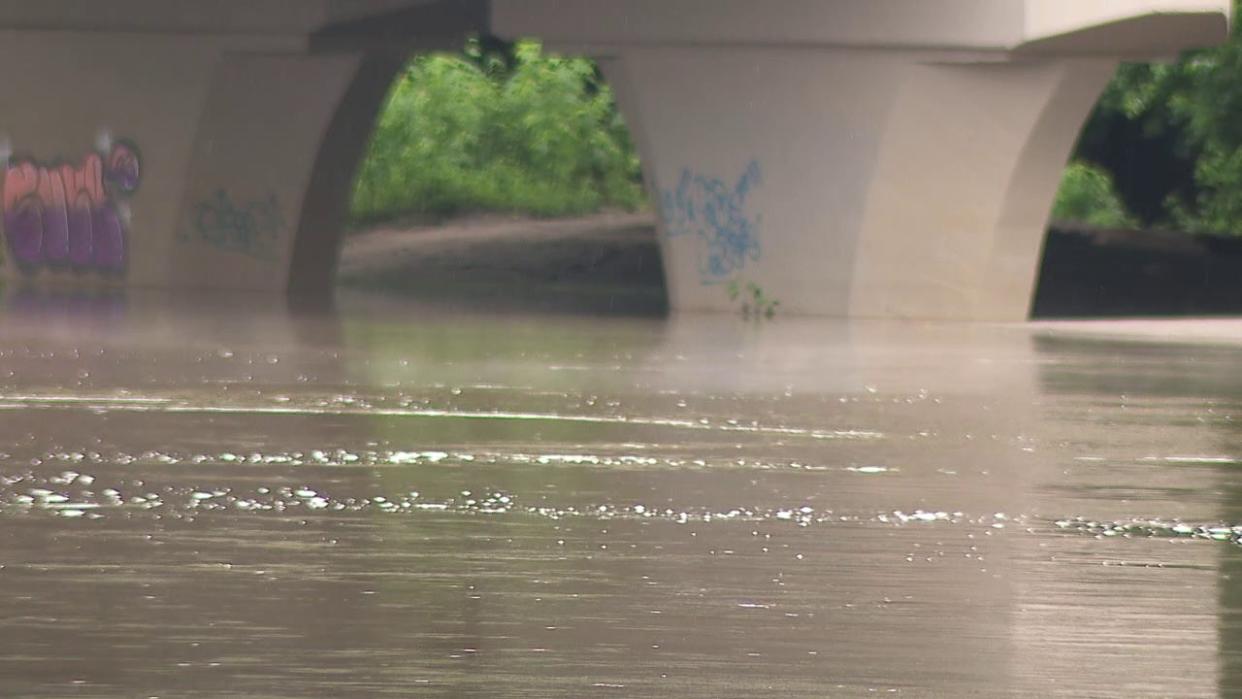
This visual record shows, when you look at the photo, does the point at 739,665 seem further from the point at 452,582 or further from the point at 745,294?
the point at 745,294

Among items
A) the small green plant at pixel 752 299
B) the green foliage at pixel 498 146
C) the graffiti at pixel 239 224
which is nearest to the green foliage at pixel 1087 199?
the green foliage at pixel 498 146

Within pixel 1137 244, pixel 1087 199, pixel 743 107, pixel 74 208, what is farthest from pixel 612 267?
pixel 743 107

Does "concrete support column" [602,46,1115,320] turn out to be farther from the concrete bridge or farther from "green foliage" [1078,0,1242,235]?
"green foliage" [1078,0,1242,235]

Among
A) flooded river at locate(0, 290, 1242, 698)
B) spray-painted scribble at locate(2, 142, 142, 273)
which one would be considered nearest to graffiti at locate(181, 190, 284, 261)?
spray-painted scribble at locate(2, 142, 142, 273)

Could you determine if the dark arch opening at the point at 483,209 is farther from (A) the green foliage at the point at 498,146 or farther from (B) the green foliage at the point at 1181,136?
(B) the green foliage at the point at 1181,136

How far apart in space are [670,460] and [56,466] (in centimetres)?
310

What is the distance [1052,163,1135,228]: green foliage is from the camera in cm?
5581

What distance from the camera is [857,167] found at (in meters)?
29.8

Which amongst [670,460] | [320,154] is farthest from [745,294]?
[670,460]

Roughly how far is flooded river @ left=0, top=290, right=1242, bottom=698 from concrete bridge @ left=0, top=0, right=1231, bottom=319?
9572mm

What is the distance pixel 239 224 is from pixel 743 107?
9.30 m

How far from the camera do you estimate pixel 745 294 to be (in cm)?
3097

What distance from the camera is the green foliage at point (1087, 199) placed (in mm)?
55812

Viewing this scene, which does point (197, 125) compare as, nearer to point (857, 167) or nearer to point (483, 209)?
point (857, 167)
